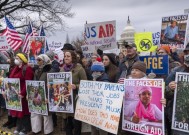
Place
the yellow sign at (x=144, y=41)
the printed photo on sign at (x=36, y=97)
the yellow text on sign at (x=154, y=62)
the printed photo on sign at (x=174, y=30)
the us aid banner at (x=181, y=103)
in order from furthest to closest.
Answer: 1. the yellow sign at (x=144, y=41)
2. the printed photo on sign at (x=174, y=30)
3. the printed photo on sign at (x=36, y=97)
4. the yellow text on sign at (x=154, y=62)
5. the us aid banner at (x=181, y=103)

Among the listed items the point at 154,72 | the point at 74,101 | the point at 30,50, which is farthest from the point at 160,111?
the point at 30,50

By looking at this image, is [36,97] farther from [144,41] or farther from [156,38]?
[156,38]

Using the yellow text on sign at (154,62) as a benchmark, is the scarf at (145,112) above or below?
below

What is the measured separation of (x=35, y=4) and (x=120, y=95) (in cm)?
2196

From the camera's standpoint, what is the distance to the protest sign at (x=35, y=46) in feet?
30.8

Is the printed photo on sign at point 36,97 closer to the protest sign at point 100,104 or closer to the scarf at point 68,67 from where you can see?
the scarf at point 68,67

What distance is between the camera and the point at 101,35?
7.75 m

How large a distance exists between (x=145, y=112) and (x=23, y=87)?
383 cm

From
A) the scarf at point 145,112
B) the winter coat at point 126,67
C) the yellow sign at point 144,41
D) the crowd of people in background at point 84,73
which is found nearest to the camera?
the scarf at point 145,112

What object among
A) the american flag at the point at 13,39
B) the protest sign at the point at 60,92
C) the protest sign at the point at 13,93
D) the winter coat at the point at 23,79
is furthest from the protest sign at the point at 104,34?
the american flag at the point at 13,39

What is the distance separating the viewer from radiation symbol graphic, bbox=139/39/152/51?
9.14 meters

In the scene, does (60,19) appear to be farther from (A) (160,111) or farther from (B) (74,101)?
(A) (160,111)

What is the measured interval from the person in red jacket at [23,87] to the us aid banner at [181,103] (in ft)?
13.5

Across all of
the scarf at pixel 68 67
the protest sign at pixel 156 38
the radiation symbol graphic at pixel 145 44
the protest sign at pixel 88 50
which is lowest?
the scarf at pixel 68 67
